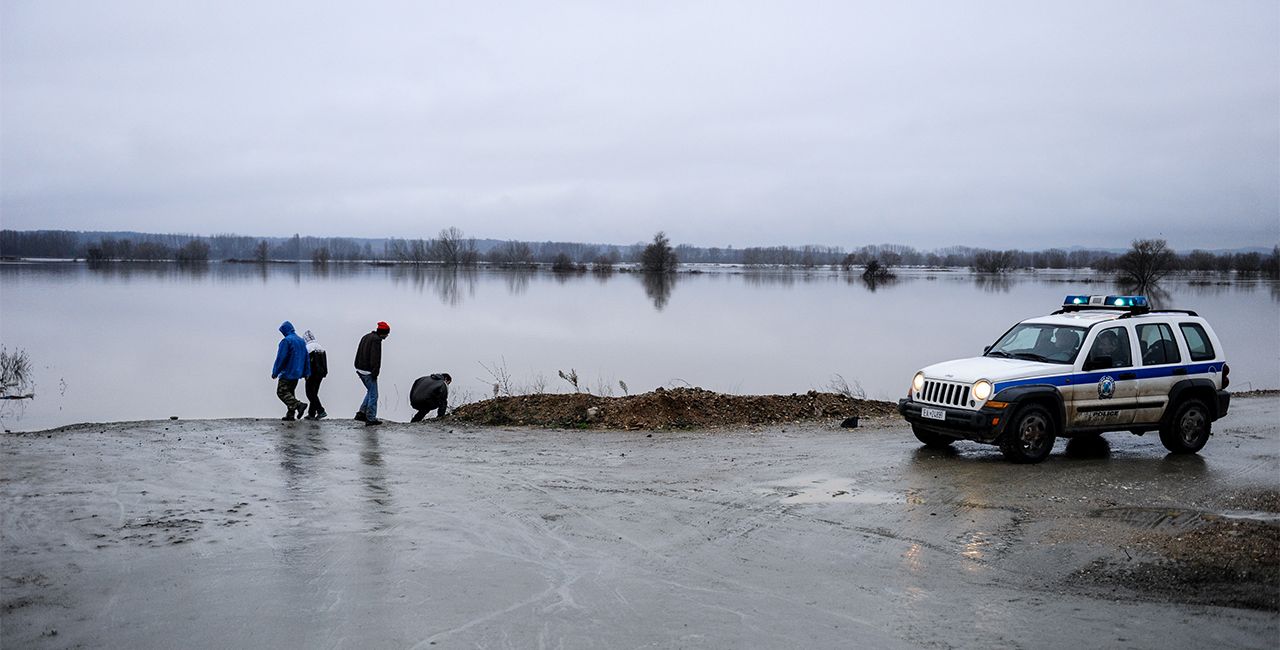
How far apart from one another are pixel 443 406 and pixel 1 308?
4474 centimetres

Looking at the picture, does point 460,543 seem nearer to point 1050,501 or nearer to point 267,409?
point 1050,501

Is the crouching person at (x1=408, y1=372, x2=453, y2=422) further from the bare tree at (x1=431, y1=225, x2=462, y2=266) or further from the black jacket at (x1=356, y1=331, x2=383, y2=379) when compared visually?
the bare tree at (x1=431, y1=225, x2=462, y2=266)

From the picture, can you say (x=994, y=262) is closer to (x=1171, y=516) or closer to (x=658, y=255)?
(x=658, y=255)

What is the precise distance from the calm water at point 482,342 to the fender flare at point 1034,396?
39.8ft

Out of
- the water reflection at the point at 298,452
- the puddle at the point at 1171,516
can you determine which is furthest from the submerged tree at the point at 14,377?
the puddle at the point at 1171,516

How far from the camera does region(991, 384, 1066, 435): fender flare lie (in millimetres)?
11469

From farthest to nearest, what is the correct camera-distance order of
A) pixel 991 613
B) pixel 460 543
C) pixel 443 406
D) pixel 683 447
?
1. pixel 443 406
2. pixel 683 447
3. pixel 460 543
4. pixel 991 613

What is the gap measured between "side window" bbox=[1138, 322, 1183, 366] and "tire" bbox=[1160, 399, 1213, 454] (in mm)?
657

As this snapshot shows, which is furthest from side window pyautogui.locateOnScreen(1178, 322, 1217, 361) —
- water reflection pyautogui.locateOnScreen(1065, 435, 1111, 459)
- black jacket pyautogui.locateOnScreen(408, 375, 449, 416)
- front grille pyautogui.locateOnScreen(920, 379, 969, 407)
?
black jacket pyautogui.locateOnScreen(408, 375, 449, 416)

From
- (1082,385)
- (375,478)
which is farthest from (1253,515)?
(375,478)

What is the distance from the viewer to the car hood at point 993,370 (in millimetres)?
11695

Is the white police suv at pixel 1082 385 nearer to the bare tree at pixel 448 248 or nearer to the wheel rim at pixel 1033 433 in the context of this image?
the wheel rim at pixel 1033 433

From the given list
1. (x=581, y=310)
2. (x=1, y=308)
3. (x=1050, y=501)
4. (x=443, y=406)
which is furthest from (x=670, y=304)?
(x=1050, y=501)

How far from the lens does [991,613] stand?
252 inches
